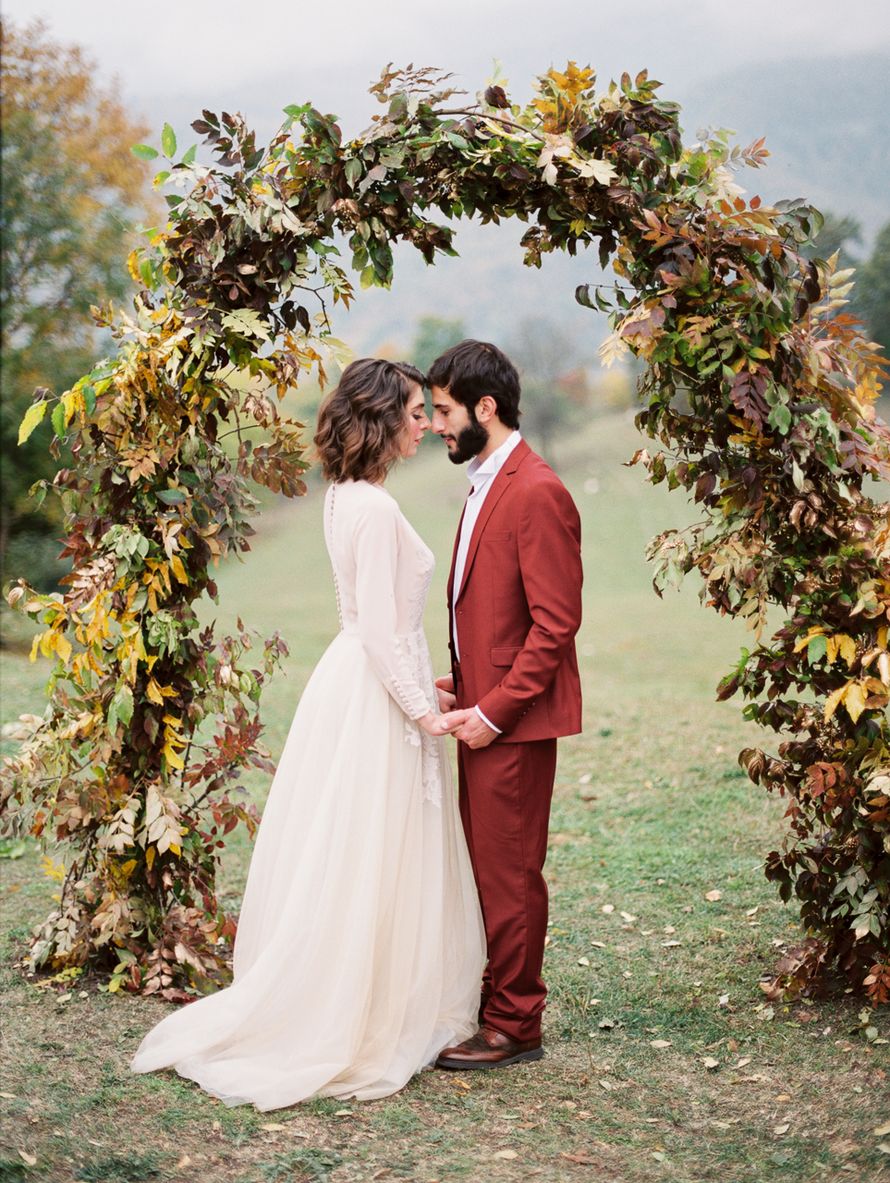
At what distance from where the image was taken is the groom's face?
11.1ft

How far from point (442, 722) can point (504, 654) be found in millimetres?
262

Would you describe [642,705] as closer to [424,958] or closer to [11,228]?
[424,958]

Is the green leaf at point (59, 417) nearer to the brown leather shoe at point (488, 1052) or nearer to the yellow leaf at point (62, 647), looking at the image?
the yellow leaf at point (62, 647)

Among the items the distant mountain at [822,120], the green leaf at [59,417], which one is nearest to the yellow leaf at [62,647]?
the green leaf at [59,417]

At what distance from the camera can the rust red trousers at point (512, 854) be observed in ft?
11.1

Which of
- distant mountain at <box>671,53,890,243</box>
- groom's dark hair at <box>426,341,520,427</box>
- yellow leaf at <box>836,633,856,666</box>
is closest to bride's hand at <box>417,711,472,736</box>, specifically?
groom's dark hair at <box>426,341,520,427</box>

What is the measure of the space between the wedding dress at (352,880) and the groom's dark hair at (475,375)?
1.20ft

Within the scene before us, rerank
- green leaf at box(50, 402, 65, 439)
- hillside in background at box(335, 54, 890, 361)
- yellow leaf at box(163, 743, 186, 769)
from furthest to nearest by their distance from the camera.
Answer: hillside in background at box(335, 54, 890, 361) → yellow leaf at box(163, 743, 186, 769) → green leaf at box(50, 402, 65, 439)

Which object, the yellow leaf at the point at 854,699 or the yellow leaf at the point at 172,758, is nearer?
the yellow leaf at the point at 854,699

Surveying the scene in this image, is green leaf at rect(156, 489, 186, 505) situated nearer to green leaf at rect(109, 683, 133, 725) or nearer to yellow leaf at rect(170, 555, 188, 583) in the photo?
yellow leaf at rect(170, 555, 188, 583)

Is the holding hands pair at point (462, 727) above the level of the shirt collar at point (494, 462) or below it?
below

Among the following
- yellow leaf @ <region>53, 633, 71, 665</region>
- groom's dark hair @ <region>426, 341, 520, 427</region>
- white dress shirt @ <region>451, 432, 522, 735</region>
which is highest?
groom's dark hair @ <region>426, 341, 520, 427</region>

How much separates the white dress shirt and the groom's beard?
4 cm

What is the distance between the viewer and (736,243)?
327 centimetres
